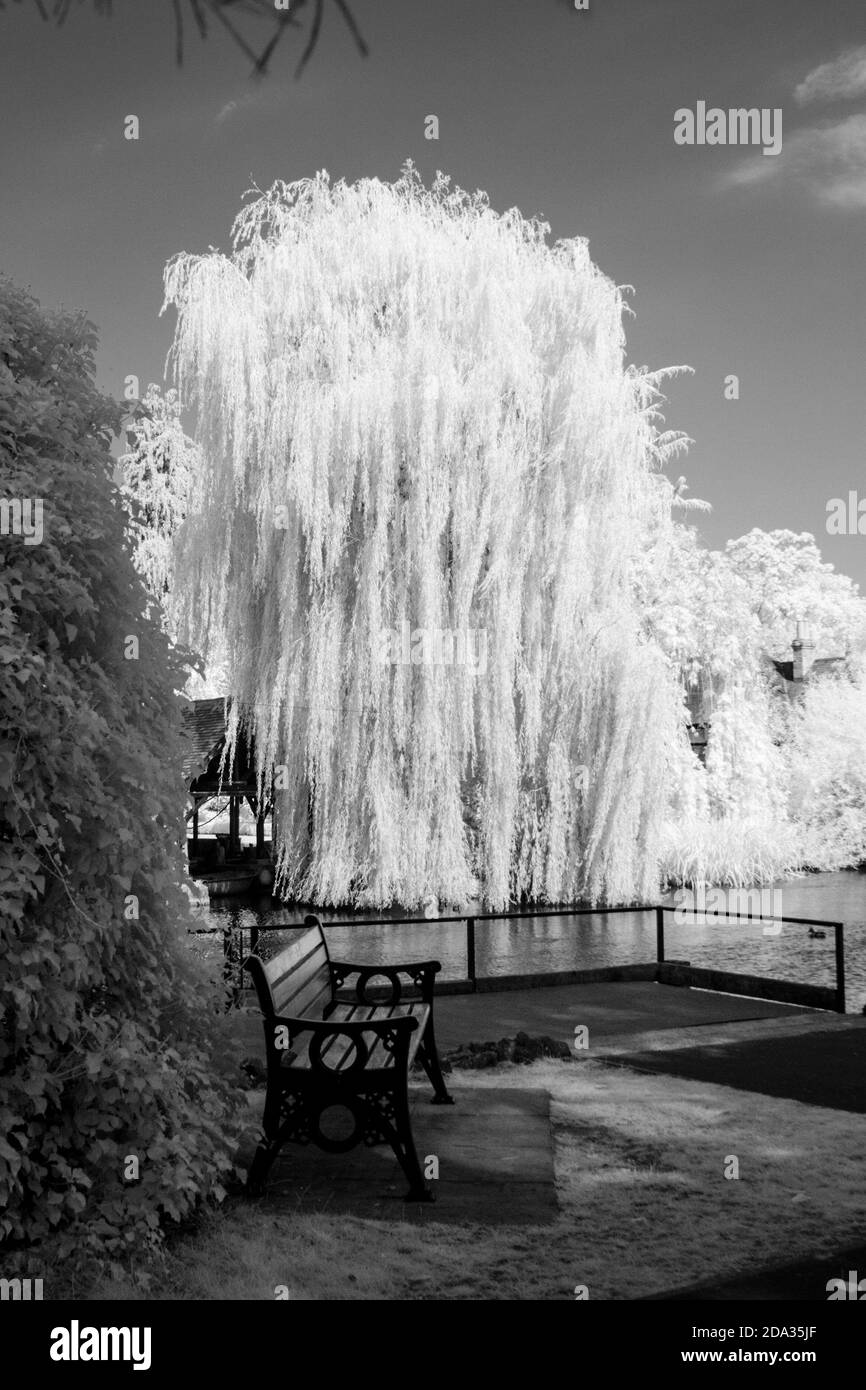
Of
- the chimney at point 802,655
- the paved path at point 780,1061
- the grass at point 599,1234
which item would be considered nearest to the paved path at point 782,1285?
the grass at point 599,1234

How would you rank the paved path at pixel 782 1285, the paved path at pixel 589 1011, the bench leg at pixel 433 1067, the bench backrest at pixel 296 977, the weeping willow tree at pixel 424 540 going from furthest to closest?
1. the weeping willow tree at pixel 424 540
2. the paved path at pixel 589 1011
3. the bench leg at pixel 433 1067
4. the bench backrest at pixel 296 977
5. the paved path at pixel 782 1285

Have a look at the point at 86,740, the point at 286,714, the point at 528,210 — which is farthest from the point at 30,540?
the point at 528,210

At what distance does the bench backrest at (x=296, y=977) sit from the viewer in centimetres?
439

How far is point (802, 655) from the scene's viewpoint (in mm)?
44281

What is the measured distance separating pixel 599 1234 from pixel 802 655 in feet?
139

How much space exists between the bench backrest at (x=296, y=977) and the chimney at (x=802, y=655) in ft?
120

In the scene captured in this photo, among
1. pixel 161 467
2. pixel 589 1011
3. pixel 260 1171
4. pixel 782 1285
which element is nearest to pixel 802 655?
pixel 161 467

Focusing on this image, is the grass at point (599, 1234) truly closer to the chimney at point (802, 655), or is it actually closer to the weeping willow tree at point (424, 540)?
the weeping willow tree at point (424, 540)

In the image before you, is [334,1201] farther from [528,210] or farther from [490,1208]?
[528,210]

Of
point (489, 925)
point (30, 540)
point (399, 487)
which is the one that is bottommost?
point (489, 925)

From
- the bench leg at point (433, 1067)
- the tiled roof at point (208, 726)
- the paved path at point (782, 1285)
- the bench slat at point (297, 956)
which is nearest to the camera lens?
the paved path at point (782, 1285)
